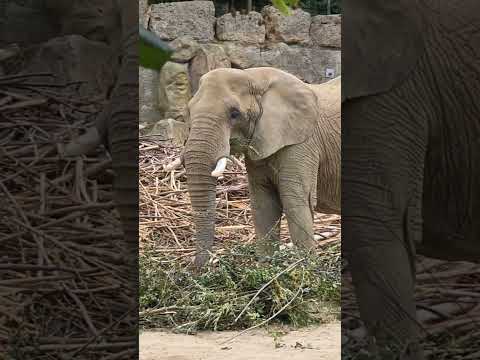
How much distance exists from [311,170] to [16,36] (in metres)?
3.47

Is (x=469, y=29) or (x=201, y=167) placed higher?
(x=469, y=29)

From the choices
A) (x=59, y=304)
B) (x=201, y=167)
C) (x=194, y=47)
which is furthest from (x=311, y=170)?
(x=59, y=304)

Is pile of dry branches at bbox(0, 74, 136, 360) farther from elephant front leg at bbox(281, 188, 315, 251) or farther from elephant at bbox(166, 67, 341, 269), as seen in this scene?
elephant front leg at bbox(281, 188, 315, 251)

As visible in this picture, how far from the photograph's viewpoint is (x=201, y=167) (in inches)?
182

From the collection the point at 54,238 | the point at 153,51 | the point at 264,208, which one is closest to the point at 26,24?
the point at 54,238

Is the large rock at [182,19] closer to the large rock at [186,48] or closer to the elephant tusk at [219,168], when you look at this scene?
the large rock at [186,48]

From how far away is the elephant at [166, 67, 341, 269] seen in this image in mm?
4691

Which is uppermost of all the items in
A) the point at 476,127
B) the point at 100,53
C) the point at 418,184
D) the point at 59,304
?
the point at 100,53

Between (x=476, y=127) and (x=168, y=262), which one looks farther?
(x=168, y=262)

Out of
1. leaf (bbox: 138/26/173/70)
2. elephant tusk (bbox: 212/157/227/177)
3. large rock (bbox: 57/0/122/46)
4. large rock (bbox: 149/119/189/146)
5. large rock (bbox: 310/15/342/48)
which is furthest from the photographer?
large rock (bbox: 310/15/342/48)

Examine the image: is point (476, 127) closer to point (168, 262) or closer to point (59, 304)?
point (59, 304)

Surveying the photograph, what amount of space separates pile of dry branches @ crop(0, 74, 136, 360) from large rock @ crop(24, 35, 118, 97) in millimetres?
20

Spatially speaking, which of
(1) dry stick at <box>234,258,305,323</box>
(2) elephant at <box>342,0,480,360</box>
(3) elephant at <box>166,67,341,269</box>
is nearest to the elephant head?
(3) elephant at <box>166,67,341,269</box>

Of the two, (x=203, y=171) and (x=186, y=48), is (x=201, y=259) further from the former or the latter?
(x=186, y=48)
